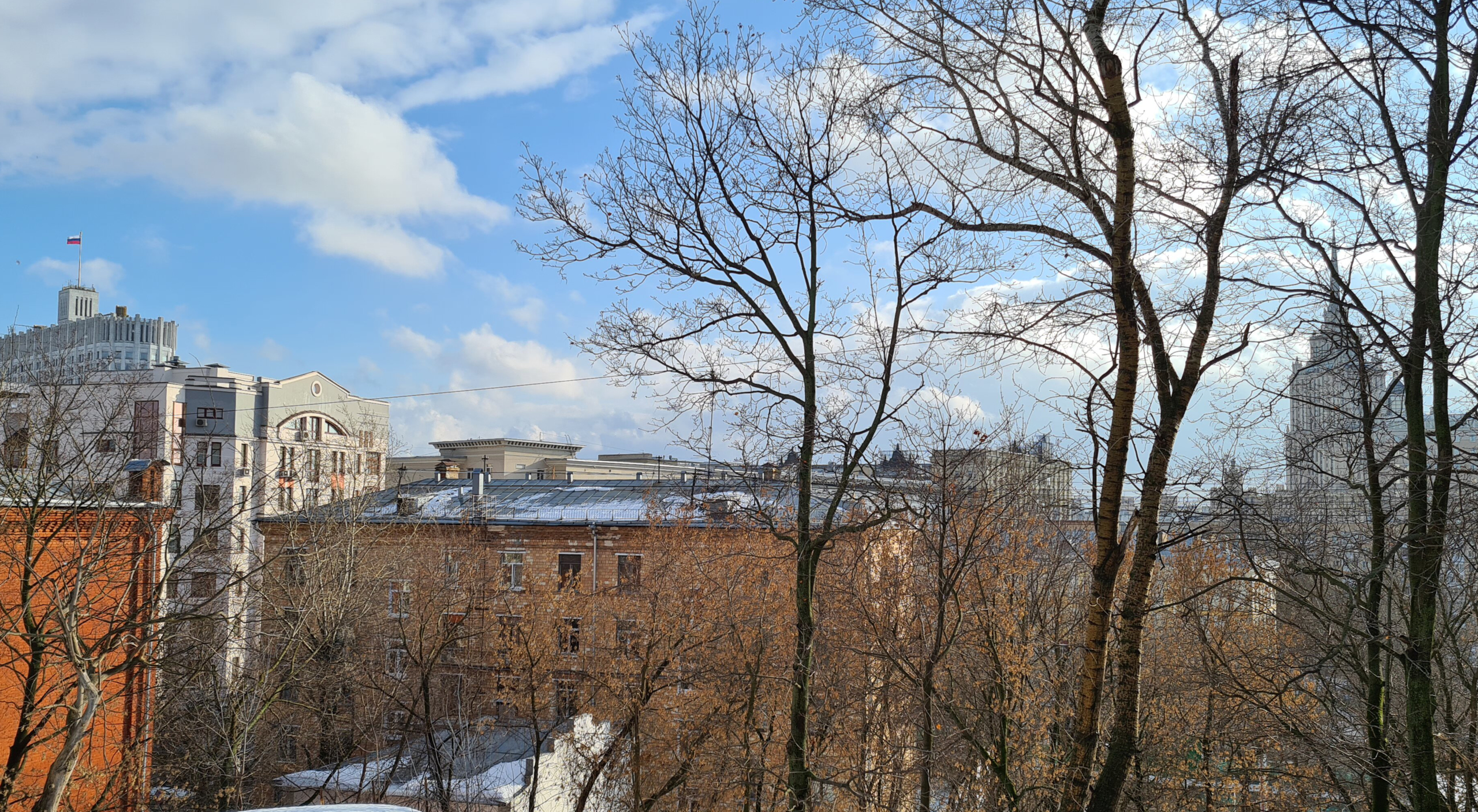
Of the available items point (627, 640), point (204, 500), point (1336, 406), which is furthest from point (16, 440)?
point (1336, 406)

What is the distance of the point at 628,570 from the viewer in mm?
29875

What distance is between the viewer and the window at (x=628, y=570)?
2852 centimetres

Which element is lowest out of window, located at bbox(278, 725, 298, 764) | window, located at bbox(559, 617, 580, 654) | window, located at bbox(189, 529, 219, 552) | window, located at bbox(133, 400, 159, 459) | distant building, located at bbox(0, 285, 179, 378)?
window, located at bbox(278, 725, 298, 764)

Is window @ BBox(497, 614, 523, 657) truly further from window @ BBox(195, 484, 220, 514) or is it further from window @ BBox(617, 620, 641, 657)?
window @ BBox(195, 484, 220, 514)

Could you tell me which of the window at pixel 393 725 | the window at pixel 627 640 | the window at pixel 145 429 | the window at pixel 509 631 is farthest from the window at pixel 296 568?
the window at pixel 627 640

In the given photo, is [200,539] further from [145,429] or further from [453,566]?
[453,566]

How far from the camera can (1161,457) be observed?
22.8 feet

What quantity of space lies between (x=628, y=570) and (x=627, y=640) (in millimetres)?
7947

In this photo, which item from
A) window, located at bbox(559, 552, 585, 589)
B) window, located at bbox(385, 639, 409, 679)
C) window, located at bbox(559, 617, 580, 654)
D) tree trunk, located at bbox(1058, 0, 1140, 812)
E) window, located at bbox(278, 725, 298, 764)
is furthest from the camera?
window, located at bbox(559, 552, 585, 589)

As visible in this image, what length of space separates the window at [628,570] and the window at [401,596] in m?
6.63

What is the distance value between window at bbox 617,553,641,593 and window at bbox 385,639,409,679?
670cm

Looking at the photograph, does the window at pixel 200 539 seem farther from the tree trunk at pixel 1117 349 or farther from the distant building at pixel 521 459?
the distant building at pixel 521 459

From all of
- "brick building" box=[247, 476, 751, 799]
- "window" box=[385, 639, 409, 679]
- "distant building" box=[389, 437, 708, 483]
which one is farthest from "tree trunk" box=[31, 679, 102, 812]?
"distant building" box=[389, 437, 708, 483]

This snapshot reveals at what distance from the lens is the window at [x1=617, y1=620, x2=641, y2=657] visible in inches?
773
